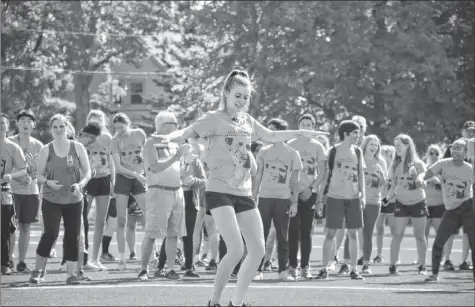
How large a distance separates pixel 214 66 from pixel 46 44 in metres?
7.85

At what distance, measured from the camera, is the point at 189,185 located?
12.9 m

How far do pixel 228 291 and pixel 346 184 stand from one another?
265cm

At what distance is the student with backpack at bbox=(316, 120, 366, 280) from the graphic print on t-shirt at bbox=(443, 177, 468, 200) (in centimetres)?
119

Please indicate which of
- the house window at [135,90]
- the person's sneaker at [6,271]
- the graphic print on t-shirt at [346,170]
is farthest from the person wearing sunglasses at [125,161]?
the house window at [135,90]

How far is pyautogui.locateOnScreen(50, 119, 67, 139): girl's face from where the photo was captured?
436 inches

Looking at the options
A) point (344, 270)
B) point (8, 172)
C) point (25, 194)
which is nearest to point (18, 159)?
point (8, 172)

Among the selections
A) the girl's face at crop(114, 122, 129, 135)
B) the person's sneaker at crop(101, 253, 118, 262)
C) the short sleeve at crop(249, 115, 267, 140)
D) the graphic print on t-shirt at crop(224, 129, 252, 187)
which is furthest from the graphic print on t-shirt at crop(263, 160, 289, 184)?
the graphic print on t-shirt at crop(224, 129, 252, 187)

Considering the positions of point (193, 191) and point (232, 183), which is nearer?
point (232, 183)

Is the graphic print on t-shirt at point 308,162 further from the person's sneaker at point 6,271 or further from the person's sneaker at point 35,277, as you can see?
the person's sneaker at point 6,271

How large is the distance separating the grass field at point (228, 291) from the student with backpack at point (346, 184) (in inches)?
33.2

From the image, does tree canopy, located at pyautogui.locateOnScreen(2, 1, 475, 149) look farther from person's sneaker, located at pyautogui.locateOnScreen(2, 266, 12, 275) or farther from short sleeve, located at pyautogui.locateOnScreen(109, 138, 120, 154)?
person's sneaker, located at pyautogui.locateOnScreen(2, 266, 12, 275)

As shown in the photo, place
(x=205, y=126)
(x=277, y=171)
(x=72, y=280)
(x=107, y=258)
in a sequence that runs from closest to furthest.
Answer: (x=205, y=126)
(x=72, y=280)
(x=277, y=171)
(x=107, y=258)

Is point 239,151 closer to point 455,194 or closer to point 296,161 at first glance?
point 296,161

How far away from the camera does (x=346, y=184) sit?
1288 cm
